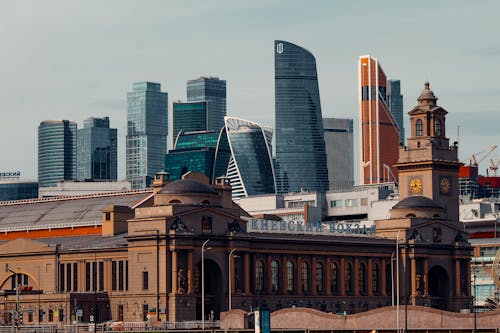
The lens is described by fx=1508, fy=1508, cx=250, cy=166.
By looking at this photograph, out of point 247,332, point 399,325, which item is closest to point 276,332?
point 247,332

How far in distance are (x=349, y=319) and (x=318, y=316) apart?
173 inches

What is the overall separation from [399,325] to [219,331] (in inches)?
948

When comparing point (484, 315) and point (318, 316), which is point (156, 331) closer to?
point (318, 316)

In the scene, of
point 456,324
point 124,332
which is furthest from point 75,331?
point 456,324

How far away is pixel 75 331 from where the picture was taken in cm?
19888

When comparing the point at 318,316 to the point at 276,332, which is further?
the point at 318,316

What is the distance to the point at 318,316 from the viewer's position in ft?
655

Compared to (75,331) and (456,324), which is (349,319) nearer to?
(456,324)

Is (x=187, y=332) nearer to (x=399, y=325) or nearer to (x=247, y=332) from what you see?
(x=247, y=332)

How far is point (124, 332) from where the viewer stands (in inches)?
7657

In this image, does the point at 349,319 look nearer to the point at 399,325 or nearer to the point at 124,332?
the point at 399,325

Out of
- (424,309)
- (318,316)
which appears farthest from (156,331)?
(424,309)

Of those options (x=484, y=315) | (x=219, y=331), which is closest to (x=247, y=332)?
(x=219, y=331)

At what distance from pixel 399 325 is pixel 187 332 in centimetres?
2810
